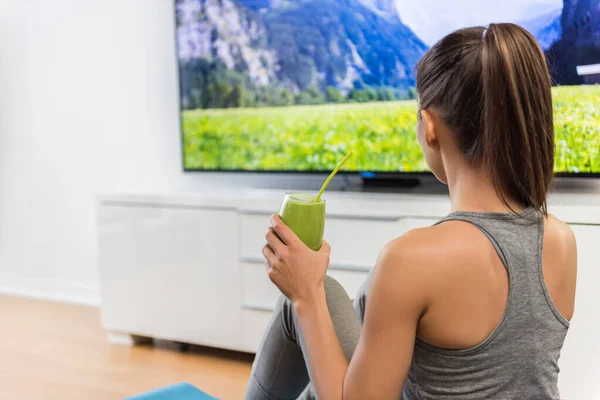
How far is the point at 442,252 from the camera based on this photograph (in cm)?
85

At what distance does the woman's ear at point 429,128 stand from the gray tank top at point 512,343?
0.12 meters

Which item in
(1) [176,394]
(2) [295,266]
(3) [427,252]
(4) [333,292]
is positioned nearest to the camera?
(3) [427,252]

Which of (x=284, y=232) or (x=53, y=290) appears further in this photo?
(x=53, y=290)

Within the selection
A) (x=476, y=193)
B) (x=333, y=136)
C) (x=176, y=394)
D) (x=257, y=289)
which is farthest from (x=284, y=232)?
(x=333, y=136)

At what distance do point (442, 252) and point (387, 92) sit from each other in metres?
2.04

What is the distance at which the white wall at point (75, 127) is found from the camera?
373 cm

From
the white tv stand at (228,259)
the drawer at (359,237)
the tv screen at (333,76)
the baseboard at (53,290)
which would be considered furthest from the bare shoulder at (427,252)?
the baseboard at (53,290)

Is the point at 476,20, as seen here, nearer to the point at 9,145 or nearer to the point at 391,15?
the point at 391,15

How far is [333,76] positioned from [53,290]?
2359 millimetres

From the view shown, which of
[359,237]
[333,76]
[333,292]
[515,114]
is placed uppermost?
[333,76]

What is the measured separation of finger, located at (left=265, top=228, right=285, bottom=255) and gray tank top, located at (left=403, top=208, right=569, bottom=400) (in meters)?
0.26

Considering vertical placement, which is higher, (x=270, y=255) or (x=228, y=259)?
(x=270, y=255)

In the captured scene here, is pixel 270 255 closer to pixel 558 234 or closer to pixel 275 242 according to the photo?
pixel 275 242

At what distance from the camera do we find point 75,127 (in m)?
4.02
